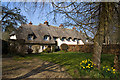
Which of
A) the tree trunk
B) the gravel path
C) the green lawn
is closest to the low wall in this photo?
A: the green lawn

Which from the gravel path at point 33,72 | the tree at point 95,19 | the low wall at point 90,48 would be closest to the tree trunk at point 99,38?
the tree at point 95,19

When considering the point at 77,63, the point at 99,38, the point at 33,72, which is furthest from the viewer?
the point at 77,63

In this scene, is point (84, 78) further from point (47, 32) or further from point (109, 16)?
point (47, 32)

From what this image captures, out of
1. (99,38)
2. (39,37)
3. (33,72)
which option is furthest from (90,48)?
(33,72)

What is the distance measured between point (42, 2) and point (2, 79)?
12.2 ft

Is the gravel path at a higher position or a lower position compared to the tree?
lower

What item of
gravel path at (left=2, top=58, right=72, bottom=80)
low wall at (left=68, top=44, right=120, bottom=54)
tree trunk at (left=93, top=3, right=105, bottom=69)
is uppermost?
tree trunk at (left=93, top=3, right=105, bottom=69)

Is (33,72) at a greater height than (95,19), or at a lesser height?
lesser

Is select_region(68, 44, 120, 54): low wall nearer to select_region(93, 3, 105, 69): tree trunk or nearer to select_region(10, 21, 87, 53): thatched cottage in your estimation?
select_region(10, 21, 87, 53): thatched cottage

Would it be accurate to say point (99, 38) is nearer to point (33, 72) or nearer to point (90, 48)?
point (33, 72)

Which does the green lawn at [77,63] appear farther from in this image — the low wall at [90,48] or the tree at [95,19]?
the low wall at [90,48]

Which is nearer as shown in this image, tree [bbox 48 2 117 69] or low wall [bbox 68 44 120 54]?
tree [bbox 48 2 117 69]

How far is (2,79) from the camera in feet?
12.0

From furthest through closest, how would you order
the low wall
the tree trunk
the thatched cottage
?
the thatched cottage, the low wall, the tree trunk
